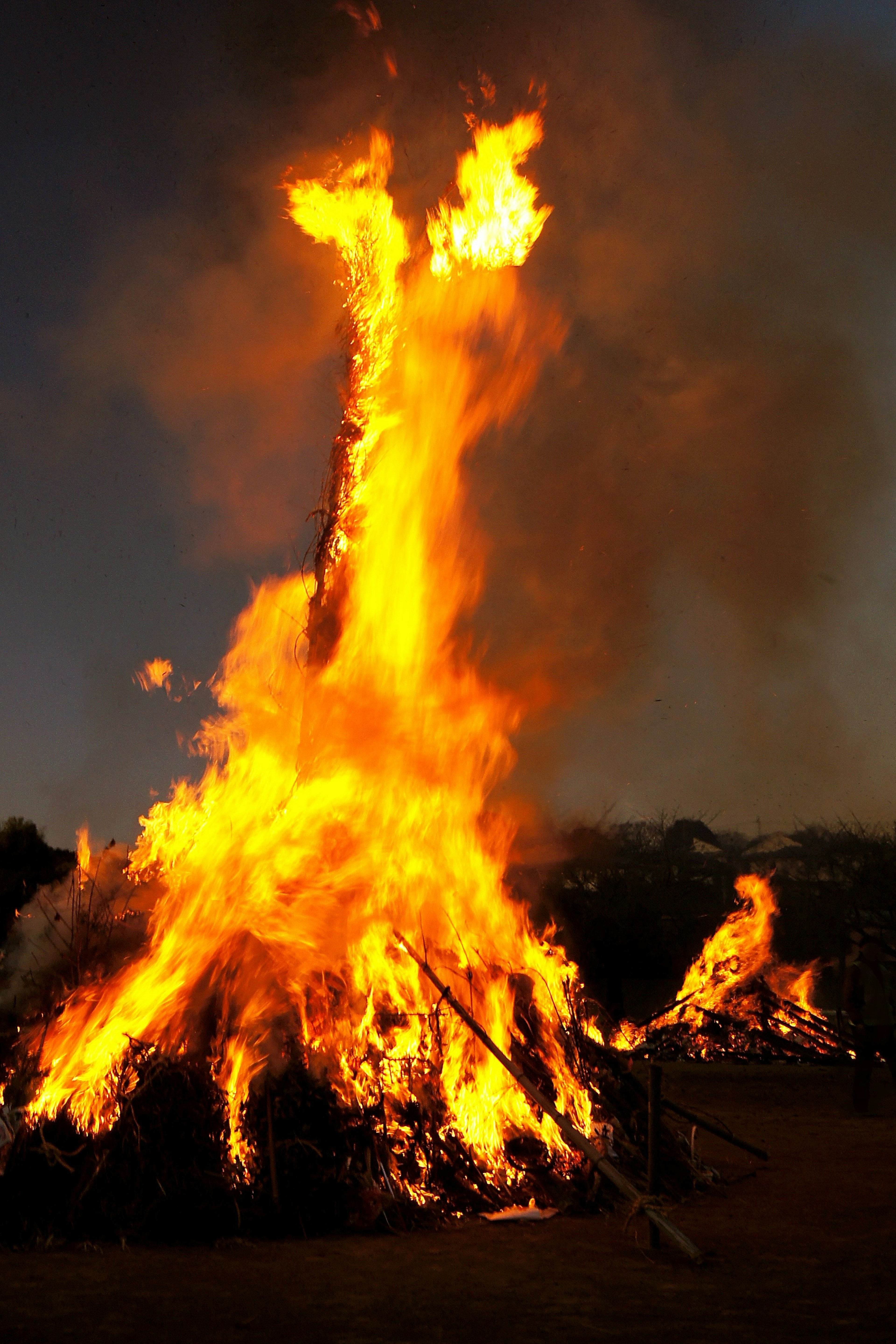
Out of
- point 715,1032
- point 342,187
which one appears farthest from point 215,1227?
point 715,1032

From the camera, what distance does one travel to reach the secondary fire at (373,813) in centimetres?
767

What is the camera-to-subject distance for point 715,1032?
60.1 feet

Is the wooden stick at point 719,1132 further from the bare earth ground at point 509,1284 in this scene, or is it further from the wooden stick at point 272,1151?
the wooden stick at point 272,1151

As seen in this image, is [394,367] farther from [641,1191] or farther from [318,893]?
[641,1191]

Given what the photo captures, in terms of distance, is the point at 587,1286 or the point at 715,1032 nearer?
the point at 587,1286

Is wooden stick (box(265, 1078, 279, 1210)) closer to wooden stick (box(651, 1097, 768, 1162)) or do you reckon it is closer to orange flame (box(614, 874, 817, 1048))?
wooden stick (box(651, 1097, 768, 1162))

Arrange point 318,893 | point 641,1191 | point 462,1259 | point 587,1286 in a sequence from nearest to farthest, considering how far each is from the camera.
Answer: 1. point 587,1286
2. point 462,1259
3. point 641,1191
4. point 318,893

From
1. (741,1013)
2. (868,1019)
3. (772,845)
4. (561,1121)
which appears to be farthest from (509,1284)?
(772,845)

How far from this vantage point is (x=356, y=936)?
331 inches

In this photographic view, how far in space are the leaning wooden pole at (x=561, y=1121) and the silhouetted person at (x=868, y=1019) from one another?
220 inches

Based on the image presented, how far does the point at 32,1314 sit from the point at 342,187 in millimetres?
9103

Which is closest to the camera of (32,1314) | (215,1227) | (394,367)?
(32,1314)

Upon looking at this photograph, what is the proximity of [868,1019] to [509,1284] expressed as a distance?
8187mm

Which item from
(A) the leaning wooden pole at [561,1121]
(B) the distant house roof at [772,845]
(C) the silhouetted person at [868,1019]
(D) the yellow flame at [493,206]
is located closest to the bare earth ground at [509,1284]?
(A) the leaning wooden pole at [561,1121]
